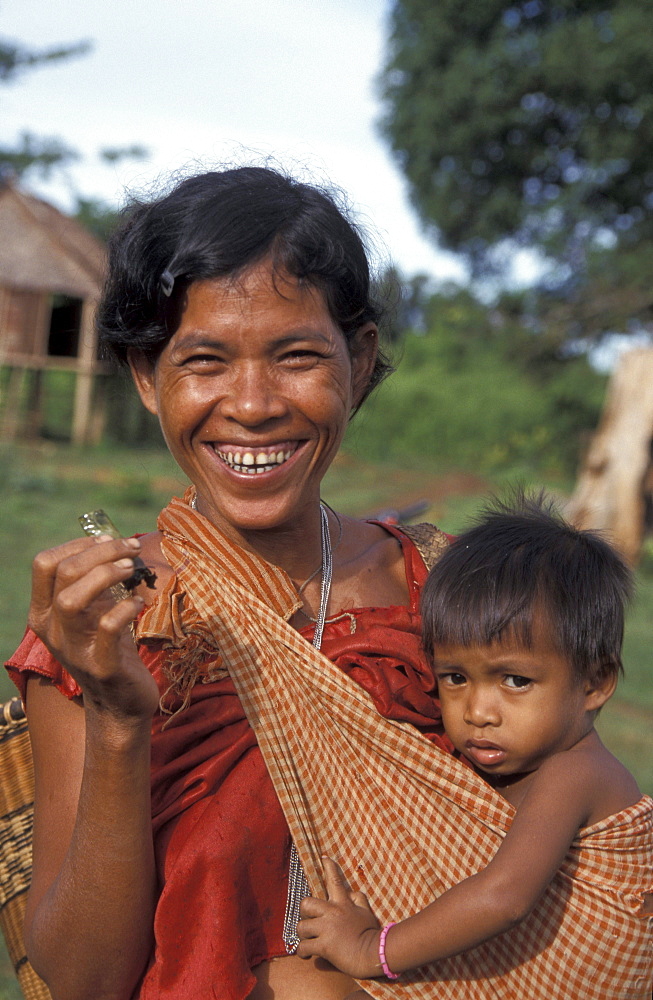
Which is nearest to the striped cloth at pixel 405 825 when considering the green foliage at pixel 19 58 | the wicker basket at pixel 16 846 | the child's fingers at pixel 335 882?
the child's fingers at pixel 335 882

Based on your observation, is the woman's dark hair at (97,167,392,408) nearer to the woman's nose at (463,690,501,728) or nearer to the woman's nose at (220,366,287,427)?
the woman's nose at (220,366,287,427)

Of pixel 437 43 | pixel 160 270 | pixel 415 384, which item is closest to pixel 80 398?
pixel 415 384

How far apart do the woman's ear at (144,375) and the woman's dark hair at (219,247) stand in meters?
0.04

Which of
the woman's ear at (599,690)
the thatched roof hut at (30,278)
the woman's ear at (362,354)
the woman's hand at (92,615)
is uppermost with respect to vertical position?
the thatched roof hut at (30,278)

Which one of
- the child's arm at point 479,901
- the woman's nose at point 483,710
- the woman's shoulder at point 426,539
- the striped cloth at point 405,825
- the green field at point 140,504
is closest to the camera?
the child's arm at point 479,901

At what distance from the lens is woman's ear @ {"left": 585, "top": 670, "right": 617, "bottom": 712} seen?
6.55 ft

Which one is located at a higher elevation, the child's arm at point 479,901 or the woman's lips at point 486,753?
the woman's lips at point 486,753

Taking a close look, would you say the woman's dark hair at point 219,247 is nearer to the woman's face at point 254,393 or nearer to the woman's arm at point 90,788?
the woman's face at point 254,393

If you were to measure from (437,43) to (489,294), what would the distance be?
417 centimetres

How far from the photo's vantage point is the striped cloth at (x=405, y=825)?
72.7 inches

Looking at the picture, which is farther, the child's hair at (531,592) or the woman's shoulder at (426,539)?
the woman's shoulder at (426,539)

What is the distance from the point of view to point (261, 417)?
1.93 m

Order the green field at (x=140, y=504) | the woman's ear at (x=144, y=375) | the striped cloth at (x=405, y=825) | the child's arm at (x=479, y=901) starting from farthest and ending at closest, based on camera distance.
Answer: the green field at (x=140, y=504), the woman's ear at (x=144, y=375), the striped cloth at (x=405, y=825), the child's arm at (x=479, y=901)

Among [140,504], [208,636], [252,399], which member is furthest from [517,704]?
[140,504]
